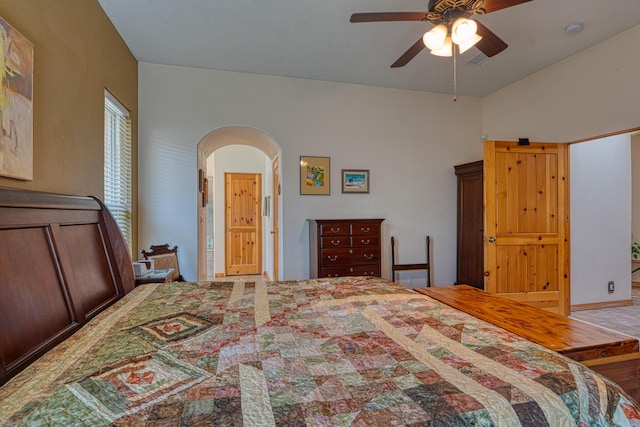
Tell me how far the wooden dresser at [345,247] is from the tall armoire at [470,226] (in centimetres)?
129

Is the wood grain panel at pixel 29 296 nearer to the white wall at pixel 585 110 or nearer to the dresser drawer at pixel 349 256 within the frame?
the dresser drawer at pixel 349 256

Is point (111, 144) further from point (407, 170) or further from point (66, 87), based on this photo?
point (407, 170)

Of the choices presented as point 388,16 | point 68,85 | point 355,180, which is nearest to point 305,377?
point 388,16

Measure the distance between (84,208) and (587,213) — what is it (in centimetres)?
526

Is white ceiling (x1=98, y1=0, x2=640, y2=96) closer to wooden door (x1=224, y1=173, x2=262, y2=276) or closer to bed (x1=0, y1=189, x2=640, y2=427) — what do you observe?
bed (x1=0, y1=189, x2=640, y2=427)

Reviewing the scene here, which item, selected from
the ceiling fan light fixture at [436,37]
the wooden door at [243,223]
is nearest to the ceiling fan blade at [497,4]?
the ceiling fan light fixture at [436,37]

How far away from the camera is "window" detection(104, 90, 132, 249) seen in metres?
2.72

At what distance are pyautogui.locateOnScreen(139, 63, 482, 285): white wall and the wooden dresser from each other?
391 mm

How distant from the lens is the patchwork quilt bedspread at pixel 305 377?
0.70 metres

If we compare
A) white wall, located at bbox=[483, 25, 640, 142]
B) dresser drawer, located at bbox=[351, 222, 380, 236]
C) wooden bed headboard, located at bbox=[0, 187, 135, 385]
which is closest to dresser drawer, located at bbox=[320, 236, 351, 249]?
dresser drawer, located at bbox=[351, 222, 380, 236]

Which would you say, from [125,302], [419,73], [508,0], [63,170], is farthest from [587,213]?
[63,170]

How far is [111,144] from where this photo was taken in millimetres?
2844

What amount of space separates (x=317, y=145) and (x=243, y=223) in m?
2.94

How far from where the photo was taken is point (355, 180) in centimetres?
387
